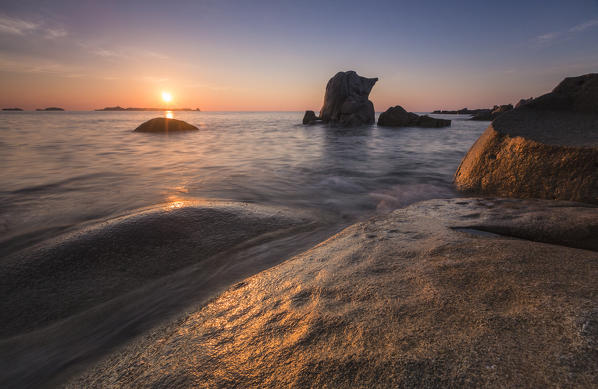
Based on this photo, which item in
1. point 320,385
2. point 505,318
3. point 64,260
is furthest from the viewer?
point 64,260

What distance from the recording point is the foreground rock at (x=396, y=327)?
833 millimetres

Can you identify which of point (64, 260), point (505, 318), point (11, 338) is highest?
point (505, 318)

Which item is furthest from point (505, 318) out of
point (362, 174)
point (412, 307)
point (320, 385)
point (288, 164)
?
point (288, 164)

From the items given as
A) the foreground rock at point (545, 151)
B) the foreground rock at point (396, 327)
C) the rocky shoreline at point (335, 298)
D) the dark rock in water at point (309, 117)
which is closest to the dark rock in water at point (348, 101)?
the dark rock in water at point (309, 117)

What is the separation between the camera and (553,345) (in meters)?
0.86

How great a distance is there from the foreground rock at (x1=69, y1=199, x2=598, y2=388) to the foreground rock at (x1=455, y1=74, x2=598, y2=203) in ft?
6.41

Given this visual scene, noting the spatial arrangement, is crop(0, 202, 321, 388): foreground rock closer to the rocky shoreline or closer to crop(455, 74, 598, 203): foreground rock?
the rocky shoreline

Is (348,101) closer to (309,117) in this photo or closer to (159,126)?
(309,117)

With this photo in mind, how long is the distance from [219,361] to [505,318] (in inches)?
42.6

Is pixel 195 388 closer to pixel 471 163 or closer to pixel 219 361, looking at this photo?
pixel 219 361

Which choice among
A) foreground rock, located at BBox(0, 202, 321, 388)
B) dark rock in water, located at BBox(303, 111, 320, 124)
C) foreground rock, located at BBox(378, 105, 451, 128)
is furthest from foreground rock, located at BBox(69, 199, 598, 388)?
dark rock in water, located at BBox(303, 111, 320, 124)

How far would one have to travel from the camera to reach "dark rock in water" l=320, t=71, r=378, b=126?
35.3 meters

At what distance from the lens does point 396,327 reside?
1035mm

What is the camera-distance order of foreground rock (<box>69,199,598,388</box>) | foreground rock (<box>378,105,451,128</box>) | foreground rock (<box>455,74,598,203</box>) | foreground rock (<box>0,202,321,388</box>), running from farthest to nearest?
foreground rock (<box>378,105,451,128</box>) < foreground rock (<box>455,74,598,203</box>) < foreground rock (<box>0,202,321,388</box>) < foreground rock (<box>69,199,598,388</box>)
